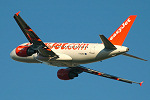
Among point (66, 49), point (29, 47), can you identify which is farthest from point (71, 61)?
point (29, 47)

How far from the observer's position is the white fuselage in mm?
62094

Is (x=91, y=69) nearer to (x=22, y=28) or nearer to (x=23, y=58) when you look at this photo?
(x=23, y=58)

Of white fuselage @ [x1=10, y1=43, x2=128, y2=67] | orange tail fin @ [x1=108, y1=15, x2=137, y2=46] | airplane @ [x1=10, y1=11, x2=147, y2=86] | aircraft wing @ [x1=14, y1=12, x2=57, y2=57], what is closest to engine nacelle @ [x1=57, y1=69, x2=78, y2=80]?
airplane @ [x1=10, y1=11, x2=147, y2=86]

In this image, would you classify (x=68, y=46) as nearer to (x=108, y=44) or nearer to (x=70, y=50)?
(x=70, y=50)

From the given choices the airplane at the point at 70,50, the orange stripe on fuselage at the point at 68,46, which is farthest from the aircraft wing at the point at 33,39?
the orange stripe on fuselage at the point at 68,46

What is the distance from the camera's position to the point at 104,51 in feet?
204

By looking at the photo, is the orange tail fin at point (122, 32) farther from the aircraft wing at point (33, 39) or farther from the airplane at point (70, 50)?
the aircraft wing at point (33, 39)

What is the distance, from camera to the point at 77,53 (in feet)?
210

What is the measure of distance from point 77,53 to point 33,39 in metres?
7.33

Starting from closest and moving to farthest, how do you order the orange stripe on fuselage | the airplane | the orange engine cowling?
the airplane, the orange stripe on fuselage, the orange engine cowling

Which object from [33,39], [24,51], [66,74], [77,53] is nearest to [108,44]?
[77,53]

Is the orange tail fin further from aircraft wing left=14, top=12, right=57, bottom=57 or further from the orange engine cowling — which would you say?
the orange engine cowling

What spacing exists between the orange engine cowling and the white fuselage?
1.37m

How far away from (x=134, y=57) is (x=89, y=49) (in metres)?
7.07
